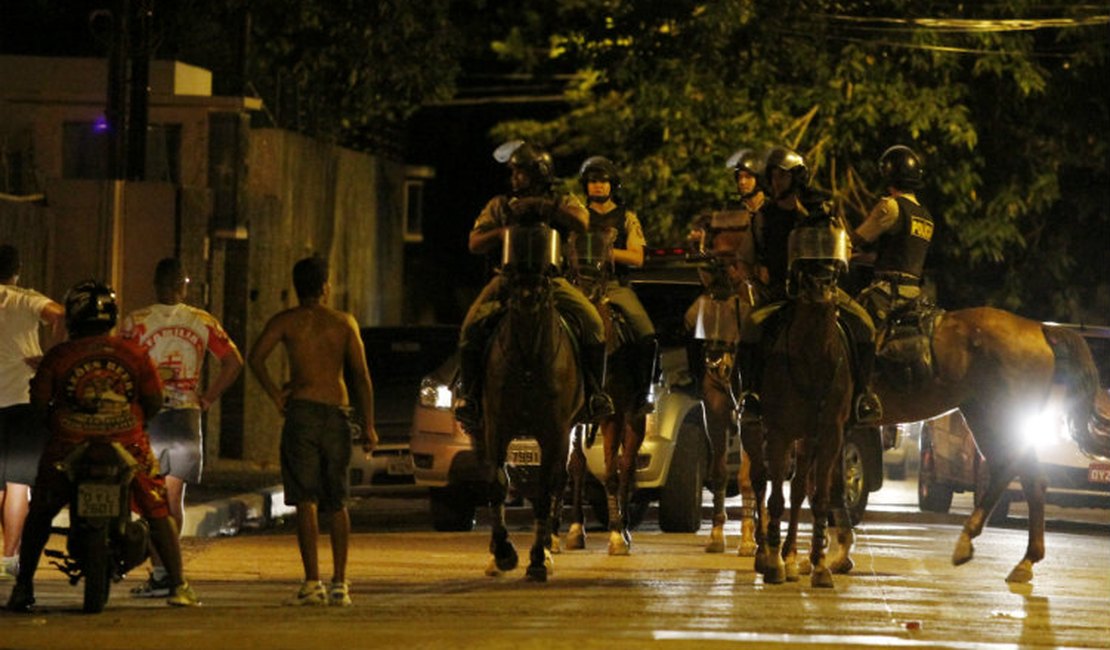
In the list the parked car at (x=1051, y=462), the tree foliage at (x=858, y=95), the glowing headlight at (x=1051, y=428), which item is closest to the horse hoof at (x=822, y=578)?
the glowing headlight at (x=1051, y=428)

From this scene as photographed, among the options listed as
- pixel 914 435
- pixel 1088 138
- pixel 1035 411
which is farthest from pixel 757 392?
pixel 1088 138

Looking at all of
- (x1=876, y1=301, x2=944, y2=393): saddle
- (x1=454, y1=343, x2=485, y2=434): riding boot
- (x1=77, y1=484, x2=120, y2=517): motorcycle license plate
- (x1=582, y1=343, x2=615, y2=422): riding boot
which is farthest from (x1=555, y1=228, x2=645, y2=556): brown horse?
(x1=77, y1=484, x2=120, y2=517): motorcycle license plate

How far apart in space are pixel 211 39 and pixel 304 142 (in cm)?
1066

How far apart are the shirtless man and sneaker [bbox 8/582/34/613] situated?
1463 mm

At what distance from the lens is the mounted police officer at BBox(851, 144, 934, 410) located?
15.6 m

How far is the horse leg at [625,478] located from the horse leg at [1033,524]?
2.80 metres

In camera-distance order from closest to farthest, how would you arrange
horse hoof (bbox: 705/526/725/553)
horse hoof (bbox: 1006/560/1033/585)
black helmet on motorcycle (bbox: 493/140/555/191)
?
black helmet on motorcycle (bbox: 493/140/555/191) → horse hoof (bbox: 1006/560/1033/585) → horse hoof (bbox: 705/526/725/553)

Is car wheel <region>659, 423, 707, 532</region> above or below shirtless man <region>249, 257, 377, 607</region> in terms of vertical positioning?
below

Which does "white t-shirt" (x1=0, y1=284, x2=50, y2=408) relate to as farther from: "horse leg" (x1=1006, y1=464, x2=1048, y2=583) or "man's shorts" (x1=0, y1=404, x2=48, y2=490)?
"horse leg" (x1=1006, y1=464, x2=1048, y2=583)

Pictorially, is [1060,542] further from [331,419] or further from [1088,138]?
[1088,138]

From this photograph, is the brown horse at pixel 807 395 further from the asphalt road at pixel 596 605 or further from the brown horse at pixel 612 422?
the brown horse at pixel 612 422

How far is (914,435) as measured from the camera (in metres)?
27.3

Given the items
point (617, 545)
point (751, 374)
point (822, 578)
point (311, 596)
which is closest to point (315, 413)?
point (311, 596)

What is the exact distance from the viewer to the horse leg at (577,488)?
16750mm
